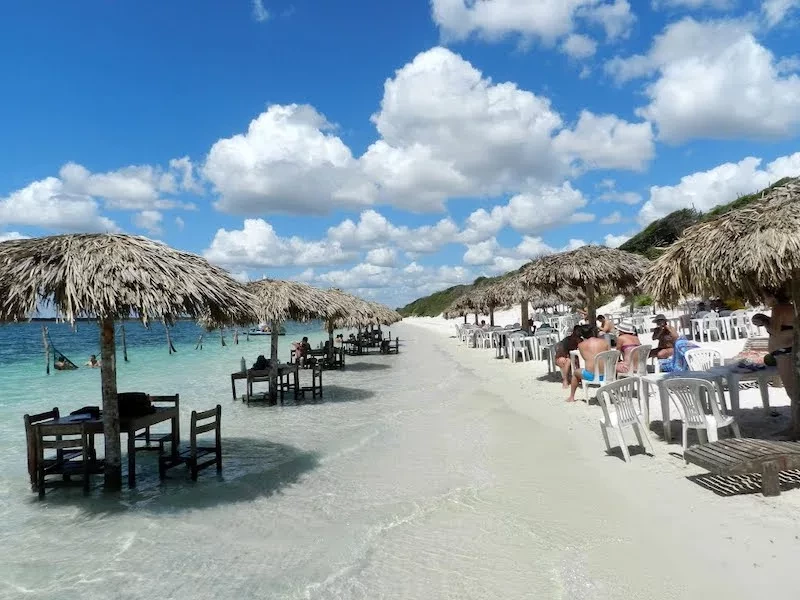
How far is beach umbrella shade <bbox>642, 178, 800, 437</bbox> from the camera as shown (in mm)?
4914

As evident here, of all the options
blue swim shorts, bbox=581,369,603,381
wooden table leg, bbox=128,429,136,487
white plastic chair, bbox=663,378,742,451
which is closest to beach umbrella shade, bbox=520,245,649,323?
blue swim shorts, bbox=581,369,603,381

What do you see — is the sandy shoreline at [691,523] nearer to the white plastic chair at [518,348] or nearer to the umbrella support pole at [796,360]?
the umbrella support pole at [796,360]

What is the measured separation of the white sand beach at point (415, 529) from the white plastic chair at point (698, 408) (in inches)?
17.2

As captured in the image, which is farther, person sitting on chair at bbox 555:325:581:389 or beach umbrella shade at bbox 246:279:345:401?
beach umbrella shade at bbox 246:279:345:401

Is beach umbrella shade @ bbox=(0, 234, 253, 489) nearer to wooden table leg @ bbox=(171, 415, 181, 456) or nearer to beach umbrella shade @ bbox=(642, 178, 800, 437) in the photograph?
wooden table leg @ bbox=(171, 415, 181, 456)

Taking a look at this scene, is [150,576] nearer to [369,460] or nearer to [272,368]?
[369,460]

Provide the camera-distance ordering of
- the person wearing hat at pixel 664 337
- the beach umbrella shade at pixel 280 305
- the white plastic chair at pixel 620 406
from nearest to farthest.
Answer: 1. the white plastic chair at pixel 620 406
2. the person wearing hat at pixel 664 337
3. the beach umbrella shade at pixel 280 305

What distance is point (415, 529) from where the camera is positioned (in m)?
4.70

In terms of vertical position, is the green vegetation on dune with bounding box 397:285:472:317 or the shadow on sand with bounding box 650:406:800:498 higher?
the green vegetation on dune with bounding box 397:285:472:317

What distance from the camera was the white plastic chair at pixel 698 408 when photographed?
211 inches

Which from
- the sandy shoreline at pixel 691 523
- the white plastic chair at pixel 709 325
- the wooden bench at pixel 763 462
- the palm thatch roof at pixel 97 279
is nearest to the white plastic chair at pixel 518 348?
the white plastic chair at pixel 709 325

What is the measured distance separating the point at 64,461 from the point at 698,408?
692cm

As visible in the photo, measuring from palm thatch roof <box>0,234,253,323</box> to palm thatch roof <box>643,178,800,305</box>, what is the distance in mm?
5012

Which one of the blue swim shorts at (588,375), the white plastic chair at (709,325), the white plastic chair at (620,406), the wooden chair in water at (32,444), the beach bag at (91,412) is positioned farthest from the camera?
the white plastic chair at (709,325)
